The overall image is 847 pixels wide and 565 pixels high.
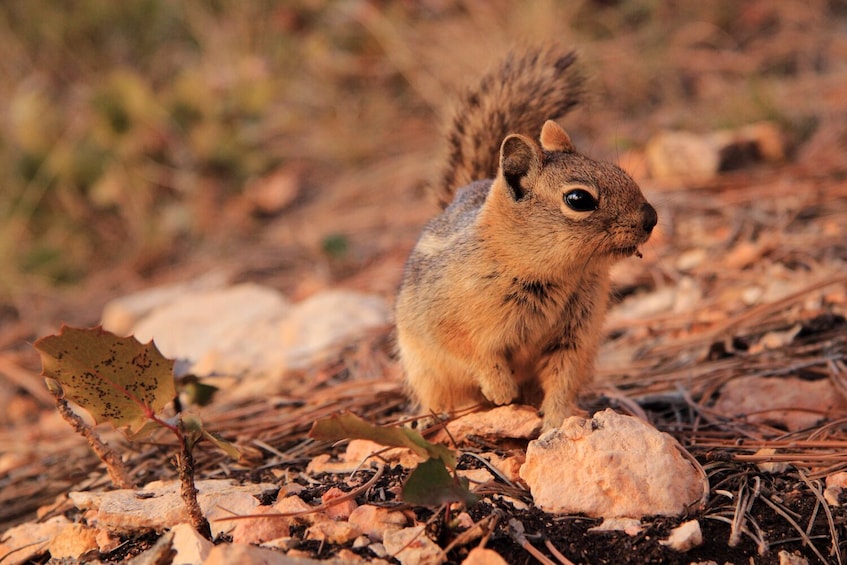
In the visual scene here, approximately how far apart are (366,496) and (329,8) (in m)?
6.67

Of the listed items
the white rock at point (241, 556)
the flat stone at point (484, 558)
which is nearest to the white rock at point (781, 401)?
the flat stone at point (484, 558)

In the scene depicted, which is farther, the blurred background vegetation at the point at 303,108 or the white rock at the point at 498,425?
the blurred background vegetation at the point at 303,108

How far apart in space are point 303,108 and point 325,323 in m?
4.10

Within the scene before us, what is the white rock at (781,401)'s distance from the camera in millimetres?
2828

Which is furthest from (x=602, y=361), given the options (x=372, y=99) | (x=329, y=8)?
(x=329, y=8)

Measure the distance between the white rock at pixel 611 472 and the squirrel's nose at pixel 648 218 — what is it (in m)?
0.59

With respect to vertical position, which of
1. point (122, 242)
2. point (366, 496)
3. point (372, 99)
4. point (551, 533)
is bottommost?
point (551, 533)

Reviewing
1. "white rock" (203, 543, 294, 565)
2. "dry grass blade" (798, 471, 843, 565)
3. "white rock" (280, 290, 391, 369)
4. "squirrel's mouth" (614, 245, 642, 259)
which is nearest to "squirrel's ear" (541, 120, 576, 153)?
"squirrel's mouth" (614, 245, 642, 259)

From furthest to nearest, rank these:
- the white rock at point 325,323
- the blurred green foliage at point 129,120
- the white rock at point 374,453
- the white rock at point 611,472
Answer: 1. the blurred green foliage at point 129,120
2. the white rock at point 325,323
3. the white rock at point 374,453
4. the white rock at point 611,472

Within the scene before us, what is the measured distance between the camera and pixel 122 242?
22.7 ft

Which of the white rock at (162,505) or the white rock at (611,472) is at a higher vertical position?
the white rock at (162,505)

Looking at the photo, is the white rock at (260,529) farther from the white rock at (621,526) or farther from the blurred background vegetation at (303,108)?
the blurred background vegetation at (303,108)

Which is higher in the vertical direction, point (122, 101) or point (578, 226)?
point (122, 101)

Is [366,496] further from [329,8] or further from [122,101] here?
[329,8]
